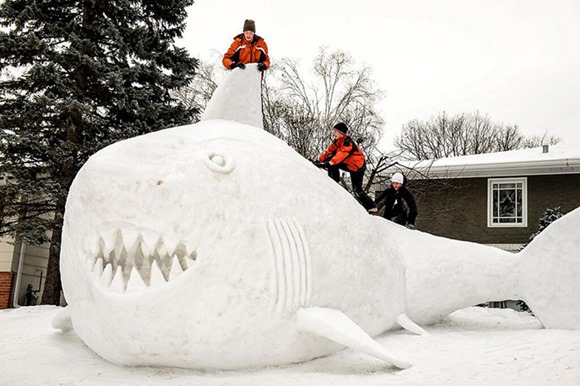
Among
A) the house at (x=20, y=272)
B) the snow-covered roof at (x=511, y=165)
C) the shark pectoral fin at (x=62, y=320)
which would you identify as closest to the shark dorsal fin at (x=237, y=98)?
the shark pectoral fin at (x=62, y=320)

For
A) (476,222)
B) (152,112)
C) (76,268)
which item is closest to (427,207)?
(476,222)

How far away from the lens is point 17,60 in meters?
12.2

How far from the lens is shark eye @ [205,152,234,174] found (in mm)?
4270

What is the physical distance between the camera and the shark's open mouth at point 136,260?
4.00 m

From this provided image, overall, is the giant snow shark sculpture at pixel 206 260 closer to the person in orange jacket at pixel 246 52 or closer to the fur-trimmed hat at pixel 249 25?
the person in orange jacket at pixel 246 52

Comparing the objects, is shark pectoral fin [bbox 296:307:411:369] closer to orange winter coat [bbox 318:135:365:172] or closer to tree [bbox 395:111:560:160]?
orange winter coat [bbox 318:135:365:172]

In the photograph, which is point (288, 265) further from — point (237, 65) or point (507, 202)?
point (507, 202)

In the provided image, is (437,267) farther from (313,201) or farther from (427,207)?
(427,207)

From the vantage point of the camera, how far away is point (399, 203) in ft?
23.0

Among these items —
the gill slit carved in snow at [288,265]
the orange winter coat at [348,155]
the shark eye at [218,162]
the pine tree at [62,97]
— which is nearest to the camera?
the gill slit carved in snow at [288,265]

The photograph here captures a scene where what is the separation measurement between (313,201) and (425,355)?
1634 millimetres

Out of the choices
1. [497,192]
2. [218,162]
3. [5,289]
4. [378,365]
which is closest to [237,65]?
[218,162]

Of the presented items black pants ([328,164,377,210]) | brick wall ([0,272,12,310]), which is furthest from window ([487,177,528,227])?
brick wall ([0,272,12,310])

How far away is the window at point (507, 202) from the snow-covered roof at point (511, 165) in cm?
30
